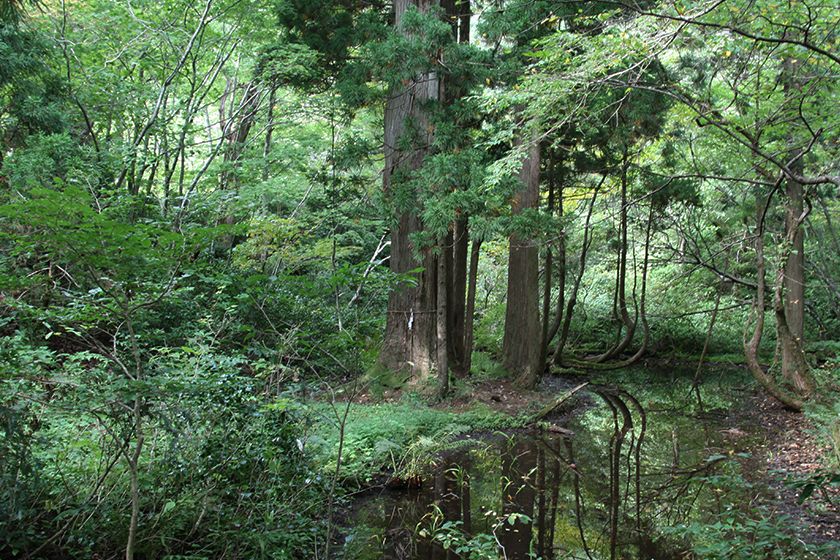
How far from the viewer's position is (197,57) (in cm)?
1006

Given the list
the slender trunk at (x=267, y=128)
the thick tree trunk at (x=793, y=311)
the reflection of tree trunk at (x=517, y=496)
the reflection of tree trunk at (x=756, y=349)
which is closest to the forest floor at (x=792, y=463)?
the reflection of tree trunk at (x=756, y=349)

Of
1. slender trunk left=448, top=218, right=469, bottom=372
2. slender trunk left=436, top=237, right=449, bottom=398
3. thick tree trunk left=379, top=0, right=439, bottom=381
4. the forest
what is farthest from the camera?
slender trunk left=448, top=218, right=469, bottom=372

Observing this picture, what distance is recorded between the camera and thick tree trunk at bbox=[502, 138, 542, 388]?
9.93 meters

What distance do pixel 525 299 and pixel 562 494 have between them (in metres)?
4.94

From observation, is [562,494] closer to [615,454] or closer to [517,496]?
[517,496]

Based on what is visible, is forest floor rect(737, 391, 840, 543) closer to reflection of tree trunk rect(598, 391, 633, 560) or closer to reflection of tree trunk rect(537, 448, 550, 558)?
reflection of tree trunk rect(598, 391, 633, 560)

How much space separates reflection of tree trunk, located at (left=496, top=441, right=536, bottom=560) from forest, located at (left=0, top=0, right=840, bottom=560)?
49 mm

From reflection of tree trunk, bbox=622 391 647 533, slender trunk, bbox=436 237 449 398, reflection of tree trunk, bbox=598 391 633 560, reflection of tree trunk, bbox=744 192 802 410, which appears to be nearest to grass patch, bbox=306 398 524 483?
slender trunk, bbox=436 237 449 398

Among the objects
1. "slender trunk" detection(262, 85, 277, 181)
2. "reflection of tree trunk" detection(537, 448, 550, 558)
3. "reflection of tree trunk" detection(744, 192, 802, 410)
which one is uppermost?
"slender trunk" detection(262, 85, 277, 181)

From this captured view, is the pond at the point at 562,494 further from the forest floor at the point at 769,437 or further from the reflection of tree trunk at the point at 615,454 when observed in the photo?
the forest floor at the point at 769,437

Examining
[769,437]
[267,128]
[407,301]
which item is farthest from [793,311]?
[267,128]

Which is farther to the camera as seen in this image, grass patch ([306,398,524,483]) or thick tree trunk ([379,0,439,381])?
thick tree trunk ([379,0,439,381])

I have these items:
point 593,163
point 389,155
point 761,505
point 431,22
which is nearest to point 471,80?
point 431,22

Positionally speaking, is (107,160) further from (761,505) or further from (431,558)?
(761,505)
